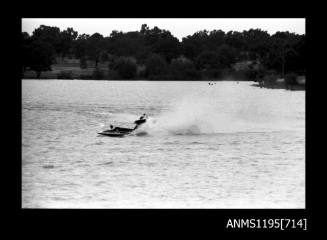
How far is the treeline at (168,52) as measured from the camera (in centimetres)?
15712

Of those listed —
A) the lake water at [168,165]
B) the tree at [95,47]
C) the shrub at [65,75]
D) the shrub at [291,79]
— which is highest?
the tree at [95,47]

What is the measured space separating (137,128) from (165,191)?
17.8 metres

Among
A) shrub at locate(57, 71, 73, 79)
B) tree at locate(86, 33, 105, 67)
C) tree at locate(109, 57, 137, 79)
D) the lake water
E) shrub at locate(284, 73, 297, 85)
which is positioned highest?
tree at locate(86, 33, 105, 67)

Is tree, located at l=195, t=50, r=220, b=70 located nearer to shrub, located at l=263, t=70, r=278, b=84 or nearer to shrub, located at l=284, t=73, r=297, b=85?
shrub, located at l=263, t=70, r=278, b=84

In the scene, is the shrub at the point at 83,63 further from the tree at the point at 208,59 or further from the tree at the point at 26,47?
the tree at the point at 26,47

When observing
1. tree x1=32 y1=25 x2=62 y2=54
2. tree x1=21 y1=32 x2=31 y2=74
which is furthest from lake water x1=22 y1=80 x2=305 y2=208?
tree x1=32 y1=25 x2=62 y2=54

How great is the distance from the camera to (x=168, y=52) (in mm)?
165375

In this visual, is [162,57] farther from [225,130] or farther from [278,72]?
[225,130]

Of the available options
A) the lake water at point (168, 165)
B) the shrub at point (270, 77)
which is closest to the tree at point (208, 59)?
the shrub at point (270, 77)

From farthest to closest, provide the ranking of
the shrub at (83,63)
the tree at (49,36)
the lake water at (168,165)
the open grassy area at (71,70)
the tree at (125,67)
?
the open grassy area at (71,70)
the shrub at (83,63)
the tree at (125,67)
the tree at (49,36)
the lake water at (168,165)

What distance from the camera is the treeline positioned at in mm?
157125

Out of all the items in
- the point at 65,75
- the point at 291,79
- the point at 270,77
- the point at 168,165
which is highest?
the point at 65,75

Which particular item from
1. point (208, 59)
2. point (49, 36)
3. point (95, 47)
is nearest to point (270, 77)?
point (208, 59)

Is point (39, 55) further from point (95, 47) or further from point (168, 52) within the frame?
point (95, 47)
